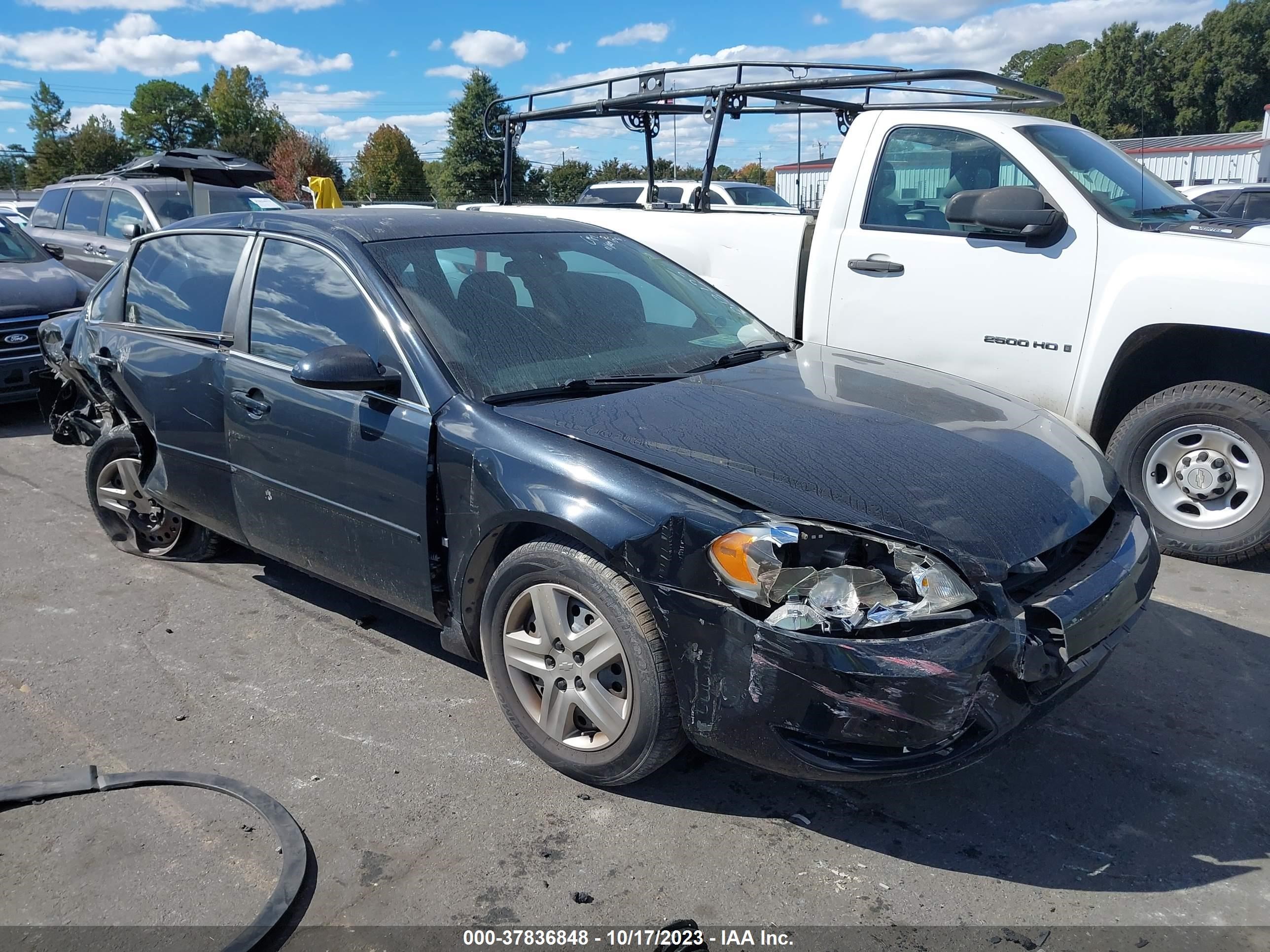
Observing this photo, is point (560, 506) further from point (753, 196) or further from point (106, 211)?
point (753, 196)

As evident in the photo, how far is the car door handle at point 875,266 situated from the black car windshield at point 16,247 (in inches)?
285

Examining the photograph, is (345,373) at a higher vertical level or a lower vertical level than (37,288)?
lower

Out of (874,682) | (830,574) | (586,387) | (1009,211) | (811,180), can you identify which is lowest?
(874,682)

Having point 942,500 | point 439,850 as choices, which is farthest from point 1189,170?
point 439,850

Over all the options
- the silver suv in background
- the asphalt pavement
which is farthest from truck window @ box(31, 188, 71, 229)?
the asphalt pavement

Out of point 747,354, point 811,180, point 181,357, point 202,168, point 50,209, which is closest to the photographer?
point 747,354

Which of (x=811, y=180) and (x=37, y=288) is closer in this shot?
(x=37, y=288)

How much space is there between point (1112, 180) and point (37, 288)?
7945 millimetres

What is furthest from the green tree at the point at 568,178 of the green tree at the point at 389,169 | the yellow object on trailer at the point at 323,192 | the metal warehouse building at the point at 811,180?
the metal warehouse building at the point at 811,180

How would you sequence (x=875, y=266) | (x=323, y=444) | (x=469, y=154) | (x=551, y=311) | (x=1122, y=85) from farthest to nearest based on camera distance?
(x=469, y=154) < (x=1122, y=85) < (x=875, y=266) < (x=551, y=311) < (x=323, y=444)

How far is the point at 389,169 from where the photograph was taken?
185 ft

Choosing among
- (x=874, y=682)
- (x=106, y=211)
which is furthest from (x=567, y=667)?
(x=106, y=211)

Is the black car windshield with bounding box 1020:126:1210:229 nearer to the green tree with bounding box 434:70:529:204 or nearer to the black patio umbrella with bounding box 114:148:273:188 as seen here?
the black patio umbrella with bounding box 114:148:273:188

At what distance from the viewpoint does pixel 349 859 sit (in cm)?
271
